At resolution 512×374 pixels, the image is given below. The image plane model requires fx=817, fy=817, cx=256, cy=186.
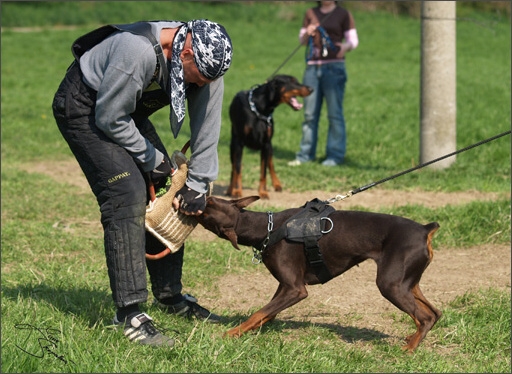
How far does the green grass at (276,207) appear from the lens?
4105 mm

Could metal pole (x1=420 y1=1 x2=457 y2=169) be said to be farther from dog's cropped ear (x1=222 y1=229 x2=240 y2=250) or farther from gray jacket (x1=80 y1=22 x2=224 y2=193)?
gray jacket (x1=80 y1=22 x2=224 y2=193)

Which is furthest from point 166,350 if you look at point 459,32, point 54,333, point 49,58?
point 459,32

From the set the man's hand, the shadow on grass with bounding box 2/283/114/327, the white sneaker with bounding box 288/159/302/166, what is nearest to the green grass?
the shadow on grass with bounding box 2/283/114/327

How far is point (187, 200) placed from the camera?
4574 millimetres

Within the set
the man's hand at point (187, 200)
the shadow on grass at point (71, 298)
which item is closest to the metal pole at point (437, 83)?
the shadow on grass at point (71, 298)

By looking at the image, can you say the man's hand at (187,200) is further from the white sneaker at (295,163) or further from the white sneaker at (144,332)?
the white sneaker at (295,163)

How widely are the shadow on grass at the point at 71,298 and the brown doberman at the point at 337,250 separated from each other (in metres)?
0.86

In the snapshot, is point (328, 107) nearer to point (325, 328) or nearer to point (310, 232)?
point (325, 328)

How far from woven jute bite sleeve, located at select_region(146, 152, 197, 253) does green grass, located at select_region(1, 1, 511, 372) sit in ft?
1.78

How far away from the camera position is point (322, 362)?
4070 mm

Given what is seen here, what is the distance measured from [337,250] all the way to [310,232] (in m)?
0.18

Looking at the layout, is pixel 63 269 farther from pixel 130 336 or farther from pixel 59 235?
→ pixel 130 336

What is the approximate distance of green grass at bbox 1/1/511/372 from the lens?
4105 mm

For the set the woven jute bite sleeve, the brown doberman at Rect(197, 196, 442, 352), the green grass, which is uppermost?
the woven jute bite sleeve
